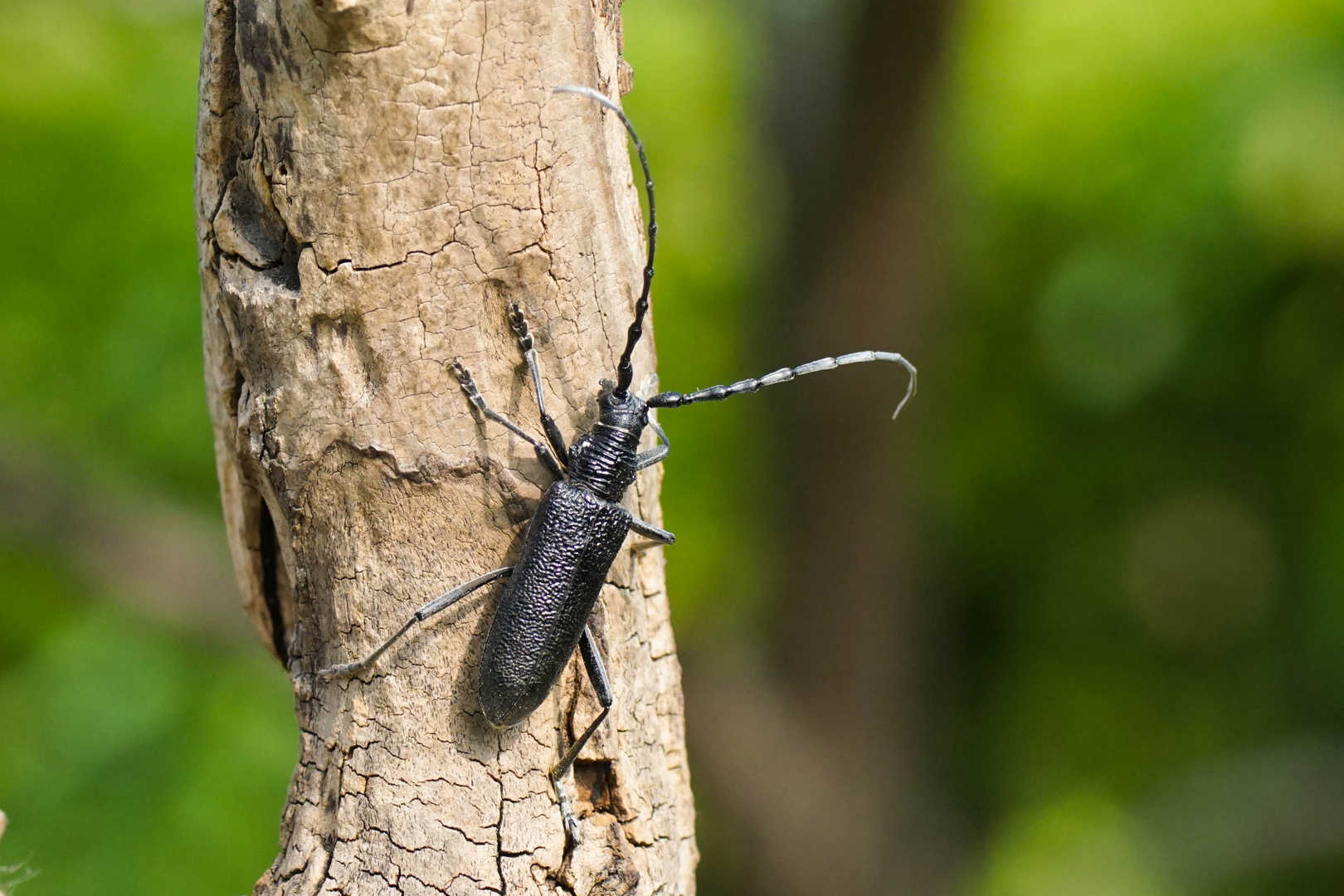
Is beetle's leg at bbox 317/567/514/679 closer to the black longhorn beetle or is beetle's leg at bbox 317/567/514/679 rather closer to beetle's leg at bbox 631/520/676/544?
the black longhorn beetle

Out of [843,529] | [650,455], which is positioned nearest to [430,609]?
[650,455]

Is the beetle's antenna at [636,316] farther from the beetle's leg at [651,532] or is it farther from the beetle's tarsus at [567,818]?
the beetle's tarsus at [567,818]

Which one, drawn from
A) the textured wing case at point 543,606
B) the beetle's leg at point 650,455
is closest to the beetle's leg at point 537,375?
the textured wing case at point 543,606

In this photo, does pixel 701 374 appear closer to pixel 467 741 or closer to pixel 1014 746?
pixel 1014 746

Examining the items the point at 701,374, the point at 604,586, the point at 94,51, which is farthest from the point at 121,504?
the point at 604,586

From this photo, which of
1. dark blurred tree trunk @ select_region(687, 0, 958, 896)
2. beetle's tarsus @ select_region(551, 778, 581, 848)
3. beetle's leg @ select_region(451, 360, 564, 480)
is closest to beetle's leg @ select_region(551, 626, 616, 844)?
beetle's tarsus @ select_region(551, 778, 581, 848)

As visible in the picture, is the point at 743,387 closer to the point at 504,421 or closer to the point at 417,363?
the point at 504,421
